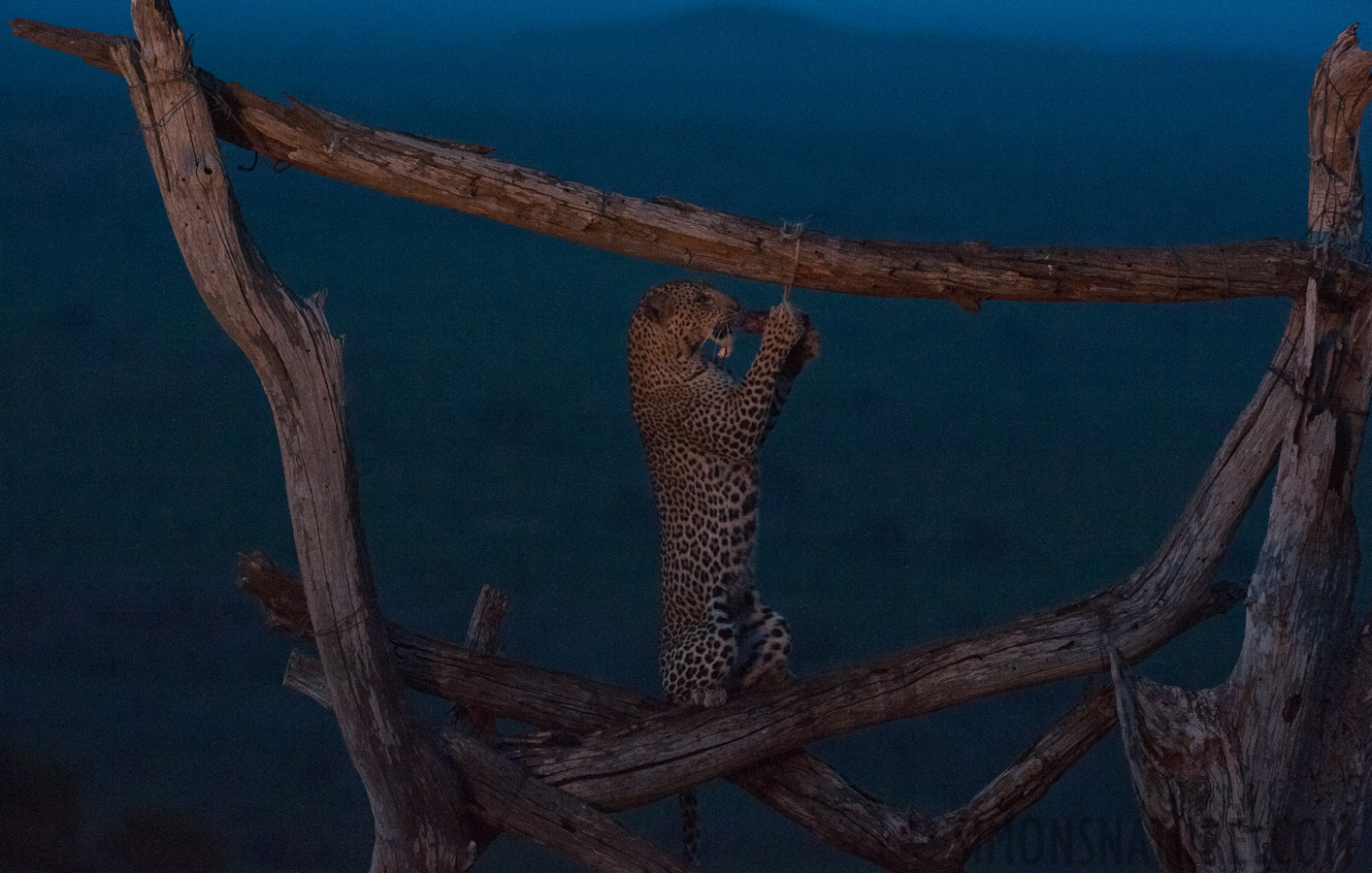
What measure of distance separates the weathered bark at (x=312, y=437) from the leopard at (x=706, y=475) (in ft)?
3.61

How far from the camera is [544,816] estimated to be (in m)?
5.17

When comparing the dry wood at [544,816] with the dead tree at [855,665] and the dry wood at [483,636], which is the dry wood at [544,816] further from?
the dry wood at [483,636]

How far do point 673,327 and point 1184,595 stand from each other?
7.44 ft

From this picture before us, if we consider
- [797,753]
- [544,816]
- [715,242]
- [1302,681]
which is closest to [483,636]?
[544,816]

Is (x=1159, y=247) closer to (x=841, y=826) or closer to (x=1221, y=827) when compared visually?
(x=1221, y=827)

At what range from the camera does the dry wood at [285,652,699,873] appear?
5.13m

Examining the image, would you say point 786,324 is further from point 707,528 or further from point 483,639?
point 483,639

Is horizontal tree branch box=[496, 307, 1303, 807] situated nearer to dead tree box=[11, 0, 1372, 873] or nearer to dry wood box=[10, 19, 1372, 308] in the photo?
dead tree box=[11, 0, 1372, 873]

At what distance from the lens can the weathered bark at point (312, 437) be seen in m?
4.29

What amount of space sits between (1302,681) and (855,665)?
1.59 m

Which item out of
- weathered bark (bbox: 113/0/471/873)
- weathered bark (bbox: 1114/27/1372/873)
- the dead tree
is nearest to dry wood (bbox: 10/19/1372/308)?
the dead tree

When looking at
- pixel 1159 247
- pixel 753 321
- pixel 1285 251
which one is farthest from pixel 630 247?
pixel 1285 251

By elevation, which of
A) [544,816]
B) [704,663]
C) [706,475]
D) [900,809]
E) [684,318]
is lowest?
[544,816]

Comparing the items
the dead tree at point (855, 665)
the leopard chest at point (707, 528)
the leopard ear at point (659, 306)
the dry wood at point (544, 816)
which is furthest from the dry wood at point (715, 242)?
the dry wood at point (544, 816)
